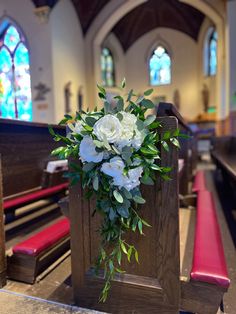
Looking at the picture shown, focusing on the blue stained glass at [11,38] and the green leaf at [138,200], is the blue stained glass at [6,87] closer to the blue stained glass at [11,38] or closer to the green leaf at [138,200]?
the blue stained glass at [11,38]

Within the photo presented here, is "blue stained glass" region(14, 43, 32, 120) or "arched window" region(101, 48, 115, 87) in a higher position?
"arched window" region(101, 48, 115, 87)

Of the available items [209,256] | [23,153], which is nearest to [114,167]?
[209,256]

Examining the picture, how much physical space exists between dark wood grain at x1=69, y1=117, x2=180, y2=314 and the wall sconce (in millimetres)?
7425

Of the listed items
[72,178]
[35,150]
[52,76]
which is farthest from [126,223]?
[52,76]

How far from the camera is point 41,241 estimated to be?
5.45ft

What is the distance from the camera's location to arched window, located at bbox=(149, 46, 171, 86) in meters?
12.4

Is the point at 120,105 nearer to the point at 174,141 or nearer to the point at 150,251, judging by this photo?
the point at 174,141

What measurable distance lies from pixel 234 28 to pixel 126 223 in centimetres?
733

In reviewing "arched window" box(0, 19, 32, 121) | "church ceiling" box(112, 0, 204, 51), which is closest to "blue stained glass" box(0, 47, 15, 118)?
"arched window" box(0, 19, 32, 121)

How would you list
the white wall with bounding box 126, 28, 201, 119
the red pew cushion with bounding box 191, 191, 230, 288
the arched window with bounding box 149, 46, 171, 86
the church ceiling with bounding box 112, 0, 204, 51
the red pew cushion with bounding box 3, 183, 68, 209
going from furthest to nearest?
the arched window with bounding box 149, 46, 171, 86 → the white wall with bounding box 126, 28, 201, 119 → the church ceiling with bounding box 112, 0, 204, 51 → the red pew cushion with bounding box 3, 183, 68, 209 → the red pew cushion with bounding box 191, 191, 230, 288

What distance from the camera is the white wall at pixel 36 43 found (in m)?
7.46

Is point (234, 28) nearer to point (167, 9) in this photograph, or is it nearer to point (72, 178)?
point (167, 9)

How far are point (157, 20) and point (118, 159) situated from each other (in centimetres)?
1237

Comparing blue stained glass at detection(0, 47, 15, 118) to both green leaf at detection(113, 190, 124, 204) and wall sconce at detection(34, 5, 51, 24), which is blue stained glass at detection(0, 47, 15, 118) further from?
green leaf at detection(113, 190, 124, 204)
